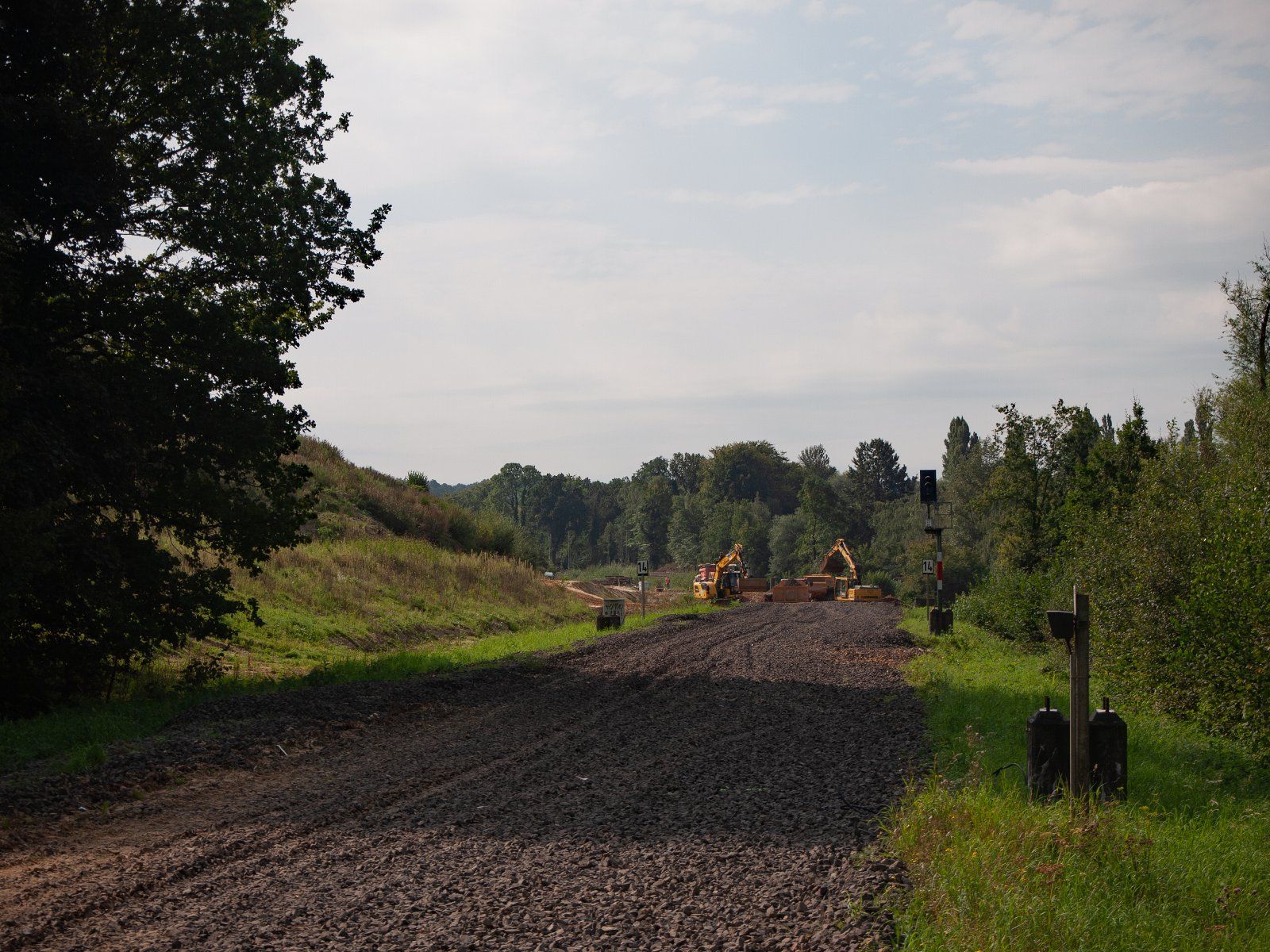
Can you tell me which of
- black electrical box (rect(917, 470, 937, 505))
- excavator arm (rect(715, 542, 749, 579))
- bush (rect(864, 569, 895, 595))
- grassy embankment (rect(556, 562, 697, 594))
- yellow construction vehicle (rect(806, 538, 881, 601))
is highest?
black electrical box (rect(917, 470, 937, 505))

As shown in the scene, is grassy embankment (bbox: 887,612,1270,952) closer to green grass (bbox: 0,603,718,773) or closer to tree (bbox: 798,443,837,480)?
green grass (bbox: 0,603,718,773)

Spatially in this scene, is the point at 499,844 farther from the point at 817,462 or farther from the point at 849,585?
the point at 817,462

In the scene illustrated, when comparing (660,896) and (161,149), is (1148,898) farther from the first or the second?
(161,149)

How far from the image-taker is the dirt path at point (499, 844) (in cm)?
590

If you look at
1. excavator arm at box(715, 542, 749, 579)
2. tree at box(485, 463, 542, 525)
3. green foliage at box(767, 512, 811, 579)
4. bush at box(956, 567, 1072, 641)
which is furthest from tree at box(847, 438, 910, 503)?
bush at box(956, 567, 1072, 641)

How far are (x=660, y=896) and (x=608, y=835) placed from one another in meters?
1.52

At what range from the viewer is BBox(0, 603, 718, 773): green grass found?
35.3 ft

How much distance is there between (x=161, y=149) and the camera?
16.3m

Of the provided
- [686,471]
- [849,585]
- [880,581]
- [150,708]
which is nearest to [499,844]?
[150,708]

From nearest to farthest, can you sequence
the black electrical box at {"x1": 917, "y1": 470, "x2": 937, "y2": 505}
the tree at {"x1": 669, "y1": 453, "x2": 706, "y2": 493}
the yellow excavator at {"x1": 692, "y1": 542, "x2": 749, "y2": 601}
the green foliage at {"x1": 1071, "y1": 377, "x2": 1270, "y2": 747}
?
the green foliage at {"x1": 1071, "y1": 377, "x2": 1270, "y2": 747} < the black electrical box at {"x1": 917, "y1": 470, "x2": 937, "y2": 505} < the yellow excavator at {"x1": 692, "y1": 542, "x2": 749, "y2": 601} < the tree at {"x1": 669, "y1": 453, "x2": 706, "y2": 493}

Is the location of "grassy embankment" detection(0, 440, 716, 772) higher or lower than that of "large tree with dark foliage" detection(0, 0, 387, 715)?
lower

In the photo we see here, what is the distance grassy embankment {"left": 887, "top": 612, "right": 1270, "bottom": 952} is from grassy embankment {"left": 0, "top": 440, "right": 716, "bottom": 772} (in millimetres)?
8248

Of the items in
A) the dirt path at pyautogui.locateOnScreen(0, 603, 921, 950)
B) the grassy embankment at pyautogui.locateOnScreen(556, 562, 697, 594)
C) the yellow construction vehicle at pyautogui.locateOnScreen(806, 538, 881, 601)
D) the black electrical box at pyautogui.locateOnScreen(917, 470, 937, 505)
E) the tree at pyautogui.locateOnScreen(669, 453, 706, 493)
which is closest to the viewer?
the dirt path at pyautogui.locateOnScreen(0, 603, 921, 950)

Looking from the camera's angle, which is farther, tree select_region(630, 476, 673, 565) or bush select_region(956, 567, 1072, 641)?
tree select_region(630, 476, 673, 565)
